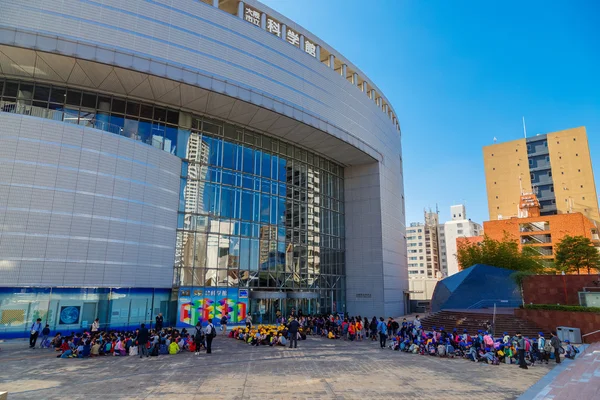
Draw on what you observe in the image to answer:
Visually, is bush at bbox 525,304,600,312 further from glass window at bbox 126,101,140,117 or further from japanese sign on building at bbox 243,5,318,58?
glass window at bbox 126,101,140,117

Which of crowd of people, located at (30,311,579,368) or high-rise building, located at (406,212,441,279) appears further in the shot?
high-rise building, located at (406,212,441,279)

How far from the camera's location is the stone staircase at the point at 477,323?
22.5m

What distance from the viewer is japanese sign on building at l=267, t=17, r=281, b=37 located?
1269 inches

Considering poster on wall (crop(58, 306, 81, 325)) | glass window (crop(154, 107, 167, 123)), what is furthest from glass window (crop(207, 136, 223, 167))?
poster on wall (crop(58, 306, 81, 325))

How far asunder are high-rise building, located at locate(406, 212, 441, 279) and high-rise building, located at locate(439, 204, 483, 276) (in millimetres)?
4051

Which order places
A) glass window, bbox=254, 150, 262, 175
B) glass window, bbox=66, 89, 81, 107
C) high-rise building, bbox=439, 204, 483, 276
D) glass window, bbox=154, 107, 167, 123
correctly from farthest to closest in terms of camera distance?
high-rise building, bbox=439, 204, 483, 276 → glass window, bbox=254, 150, 262, 175 → glass window, bbox=154, 107, 167, 123 → glass window, bbox=66, 89, 81, 107

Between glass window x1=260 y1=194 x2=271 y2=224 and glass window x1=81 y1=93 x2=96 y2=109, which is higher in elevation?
glass window x1=81 y1=93 x2=96 y2=109

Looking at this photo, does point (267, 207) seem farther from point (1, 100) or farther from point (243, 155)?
point (1, 100)

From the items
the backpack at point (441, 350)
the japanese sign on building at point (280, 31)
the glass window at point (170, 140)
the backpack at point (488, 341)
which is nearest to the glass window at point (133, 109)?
the glass window at point (170, 140)

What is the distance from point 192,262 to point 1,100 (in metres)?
15.5

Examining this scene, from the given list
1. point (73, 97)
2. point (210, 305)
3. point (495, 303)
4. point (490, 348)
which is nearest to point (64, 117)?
point (73, 97)

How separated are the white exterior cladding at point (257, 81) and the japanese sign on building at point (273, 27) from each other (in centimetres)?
46

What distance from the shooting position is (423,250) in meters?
128

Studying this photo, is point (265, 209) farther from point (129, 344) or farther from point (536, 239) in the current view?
point (536, 239)
